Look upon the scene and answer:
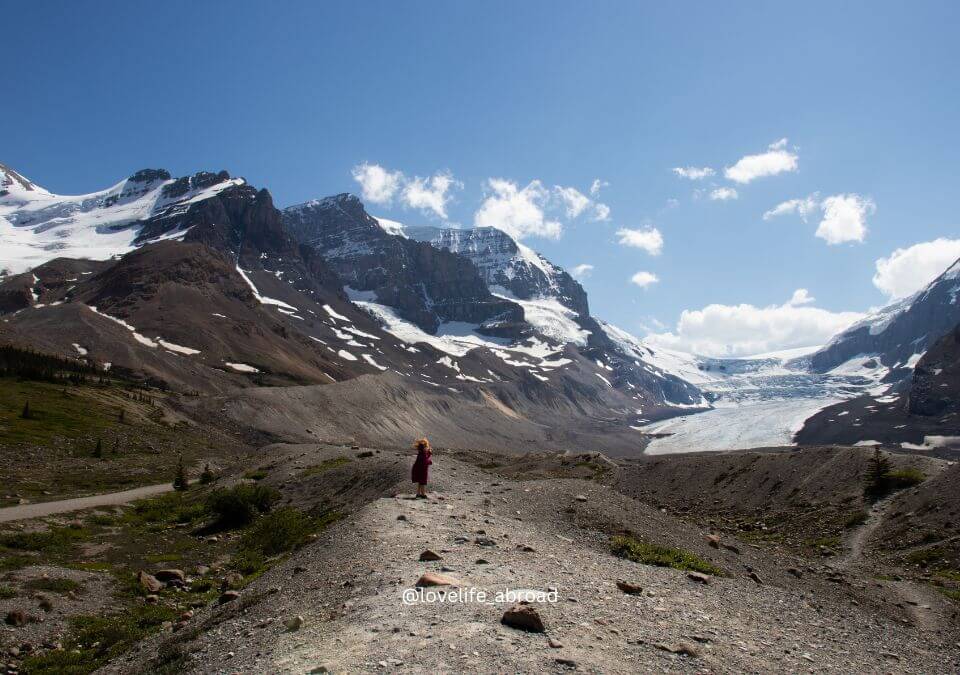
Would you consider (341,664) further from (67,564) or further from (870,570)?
(870,570)

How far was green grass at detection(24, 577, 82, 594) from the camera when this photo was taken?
2008cm

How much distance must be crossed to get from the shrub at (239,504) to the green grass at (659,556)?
2212cm

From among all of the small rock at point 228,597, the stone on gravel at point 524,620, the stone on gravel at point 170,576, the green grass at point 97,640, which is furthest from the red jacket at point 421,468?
the stone on gravel at point 524,620

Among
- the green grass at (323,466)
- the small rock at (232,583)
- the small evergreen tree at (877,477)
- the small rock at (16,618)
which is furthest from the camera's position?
the small evergreen tree at (877,477)

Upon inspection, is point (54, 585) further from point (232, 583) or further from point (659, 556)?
point (659, 556)

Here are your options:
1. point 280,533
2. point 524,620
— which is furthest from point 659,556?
point 280,533

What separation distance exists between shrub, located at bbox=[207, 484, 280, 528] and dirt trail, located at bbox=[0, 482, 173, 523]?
9.95m

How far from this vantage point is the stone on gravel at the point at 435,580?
43.3 feet

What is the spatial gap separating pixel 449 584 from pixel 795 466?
47676 millimetres

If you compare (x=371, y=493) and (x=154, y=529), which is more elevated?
(x=371, y=493)

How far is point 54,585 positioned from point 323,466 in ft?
76.5

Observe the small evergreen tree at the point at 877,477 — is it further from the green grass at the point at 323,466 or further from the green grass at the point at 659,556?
the green grass at the point at 323,466

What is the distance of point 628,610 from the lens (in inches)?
501

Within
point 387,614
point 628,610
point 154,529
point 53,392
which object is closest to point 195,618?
point 387,614
